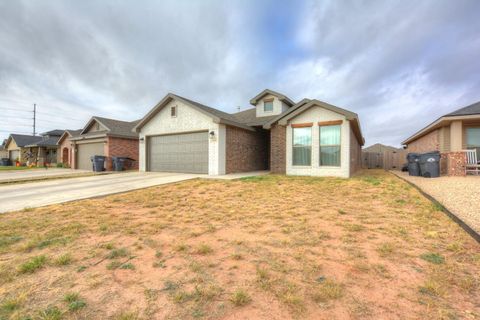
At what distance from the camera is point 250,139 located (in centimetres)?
1452

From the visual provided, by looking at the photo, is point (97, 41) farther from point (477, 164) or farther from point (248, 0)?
point (477, 164)

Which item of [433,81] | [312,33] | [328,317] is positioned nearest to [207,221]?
[328,317]

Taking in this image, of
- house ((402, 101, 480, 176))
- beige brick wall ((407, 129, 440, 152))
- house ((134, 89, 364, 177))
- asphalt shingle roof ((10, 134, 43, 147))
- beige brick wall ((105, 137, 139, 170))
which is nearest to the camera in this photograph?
house ((402, 101, 480, 176))

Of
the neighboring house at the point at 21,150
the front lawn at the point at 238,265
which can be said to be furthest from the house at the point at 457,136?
the neighboring house at the point at 21,150

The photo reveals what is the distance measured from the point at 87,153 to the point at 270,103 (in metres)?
16.3

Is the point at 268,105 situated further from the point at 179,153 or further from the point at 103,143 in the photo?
the point at 103,143

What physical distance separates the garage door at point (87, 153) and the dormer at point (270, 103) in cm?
1313

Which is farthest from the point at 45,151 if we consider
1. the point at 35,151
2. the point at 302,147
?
the point at 302,147

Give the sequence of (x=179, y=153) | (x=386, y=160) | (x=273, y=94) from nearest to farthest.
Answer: (x=179, y=153) < (x=273, y=94) < (x=386, y=160)

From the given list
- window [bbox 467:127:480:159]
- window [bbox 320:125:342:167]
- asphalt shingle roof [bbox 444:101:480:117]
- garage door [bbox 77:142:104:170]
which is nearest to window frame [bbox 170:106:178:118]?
garage door [bbox 77:142:104:170]

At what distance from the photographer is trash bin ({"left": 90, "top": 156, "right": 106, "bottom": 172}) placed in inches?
599

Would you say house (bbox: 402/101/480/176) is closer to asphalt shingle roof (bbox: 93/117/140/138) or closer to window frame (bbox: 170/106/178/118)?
window frame (bbox: 170/106/178/118)

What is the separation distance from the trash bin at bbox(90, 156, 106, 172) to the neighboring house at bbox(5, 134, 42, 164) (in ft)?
64.2

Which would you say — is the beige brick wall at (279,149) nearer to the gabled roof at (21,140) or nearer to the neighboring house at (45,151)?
the neighboring house at (45,151)
